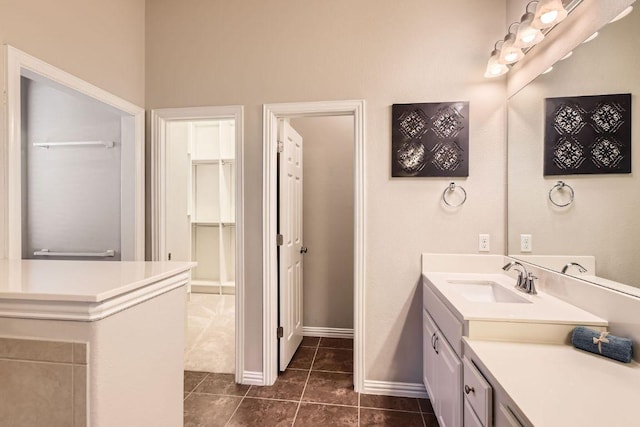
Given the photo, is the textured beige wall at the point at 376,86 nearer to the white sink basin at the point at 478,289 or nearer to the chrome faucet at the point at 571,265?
the white sink basin at the point at 478,289

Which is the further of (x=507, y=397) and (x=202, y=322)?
(x=202, y=322)

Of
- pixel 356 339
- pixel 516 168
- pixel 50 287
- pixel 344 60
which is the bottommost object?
pixel 356 339

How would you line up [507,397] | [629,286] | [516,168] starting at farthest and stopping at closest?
[516,168] → [629,286] → [507,397]

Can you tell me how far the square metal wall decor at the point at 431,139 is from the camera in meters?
2.02

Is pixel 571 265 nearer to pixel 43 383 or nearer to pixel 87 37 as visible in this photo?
pixel 43 383

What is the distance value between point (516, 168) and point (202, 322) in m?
3.50

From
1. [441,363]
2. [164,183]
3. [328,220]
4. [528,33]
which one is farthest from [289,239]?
[528,33]

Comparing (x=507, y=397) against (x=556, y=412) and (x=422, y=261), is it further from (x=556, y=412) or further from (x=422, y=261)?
(x=422, y=261)

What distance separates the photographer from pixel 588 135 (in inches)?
53.0

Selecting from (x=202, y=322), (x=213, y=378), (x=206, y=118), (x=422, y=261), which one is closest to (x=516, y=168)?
(x=422, y=261)

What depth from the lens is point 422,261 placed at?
2074 millimetres

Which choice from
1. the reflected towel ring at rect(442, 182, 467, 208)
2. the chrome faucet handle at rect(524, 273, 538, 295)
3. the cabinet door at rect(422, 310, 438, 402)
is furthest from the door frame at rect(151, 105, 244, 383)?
the chrome faucet handle at rect(524, 273, 538, 295)

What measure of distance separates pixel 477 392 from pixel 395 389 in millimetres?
1185

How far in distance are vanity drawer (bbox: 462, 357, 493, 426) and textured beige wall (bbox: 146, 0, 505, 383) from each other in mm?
903
